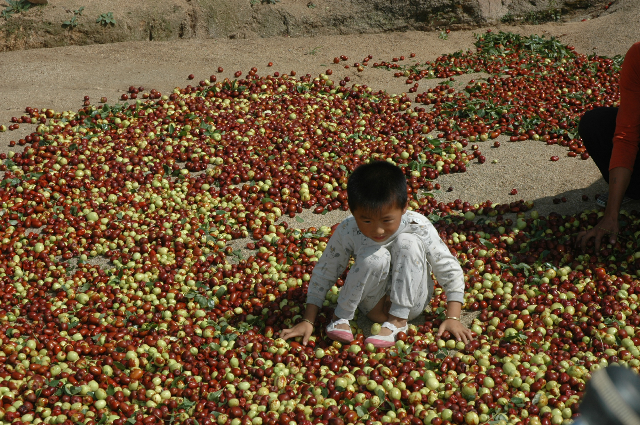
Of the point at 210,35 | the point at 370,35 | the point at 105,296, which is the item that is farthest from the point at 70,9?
the point at 105,296

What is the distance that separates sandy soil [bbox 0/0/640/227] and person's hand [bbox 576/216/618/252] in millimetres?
1105

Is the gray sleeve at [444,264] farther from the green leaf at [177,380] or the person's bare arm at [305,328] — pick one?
the green leaf at [177,380]

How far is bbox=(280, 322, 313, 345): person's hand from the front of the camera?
13.6 ft

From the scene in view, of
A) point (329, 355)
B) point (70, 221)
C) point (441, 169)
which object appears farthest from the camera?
point (441, 169)

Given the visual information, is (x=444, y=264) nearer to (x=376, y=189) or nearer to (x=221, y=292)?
(x=376, y=189)

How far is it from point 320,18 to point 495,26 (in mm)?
3068

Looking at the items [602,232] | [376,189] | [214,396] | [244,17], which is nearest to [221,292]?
[214,396]

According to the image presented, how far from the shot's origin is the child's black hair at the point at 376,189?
3.49 metres

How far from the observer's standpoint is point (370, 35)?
983cm

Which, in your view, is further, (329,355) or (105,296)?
(105,296)

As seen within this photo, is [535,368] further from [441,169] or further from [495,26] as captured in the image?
[495,26]

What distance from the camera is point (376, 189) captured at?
3.48 meters

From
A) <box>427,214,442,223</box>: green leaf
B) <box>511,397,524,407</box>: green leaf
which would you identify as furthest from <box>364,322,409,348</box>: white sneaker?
<box>427,214,442,223</box>: green leaf

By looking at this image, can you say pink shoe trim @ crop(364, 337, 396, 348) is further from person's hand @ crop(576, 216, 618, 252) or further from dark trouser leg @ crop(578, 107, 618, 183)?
dark trouser leg @ crop(578, 107, 618, 183)
